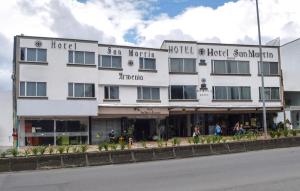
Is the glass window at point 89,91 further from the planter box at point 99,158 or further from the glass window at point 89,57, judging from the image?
the planter box at point 99,158

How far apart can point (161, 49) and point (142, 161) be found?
21.3 meters

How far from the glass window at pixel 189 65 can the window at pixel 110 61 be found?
276 inches

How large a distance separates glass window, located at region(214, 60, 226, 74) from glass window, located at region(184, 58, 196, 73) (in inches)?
100

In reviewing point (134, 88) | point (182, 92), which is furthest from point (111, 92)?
point (182, 92)

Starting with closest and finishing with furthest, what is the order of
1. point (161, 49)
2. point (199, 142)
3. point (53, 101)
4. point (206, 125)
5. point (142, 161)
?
point (142, 161) → point (199, 142) → point (53, 101) → point (161, 49) → point (206, 125)

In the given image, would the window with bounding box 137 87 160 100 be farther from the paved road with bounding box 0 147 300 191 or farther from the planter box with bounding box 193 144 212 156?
the paved road with bounding box 0 147 300 191

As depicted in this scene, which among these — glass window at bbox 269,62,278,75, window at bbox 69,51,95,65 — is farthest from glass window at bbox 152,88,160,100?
glass window at bbox 269,62,278,75

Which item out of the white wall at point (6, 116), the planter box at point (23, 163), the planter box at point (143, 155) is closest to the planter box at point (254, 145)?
the planter box at point (143, 155)

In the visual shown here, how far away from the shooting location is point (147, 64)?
145 feet

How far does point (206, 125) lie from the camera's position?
157ft

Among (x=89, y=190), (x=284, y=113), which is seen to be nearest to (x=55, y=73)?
(x=284, y=113)

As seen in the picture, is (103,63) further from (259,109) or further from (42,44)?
(259,109)

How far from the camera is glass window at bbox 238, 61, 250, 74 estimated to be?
160 ft

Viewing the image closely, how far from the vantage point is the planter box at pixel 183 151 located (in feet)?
86.4
